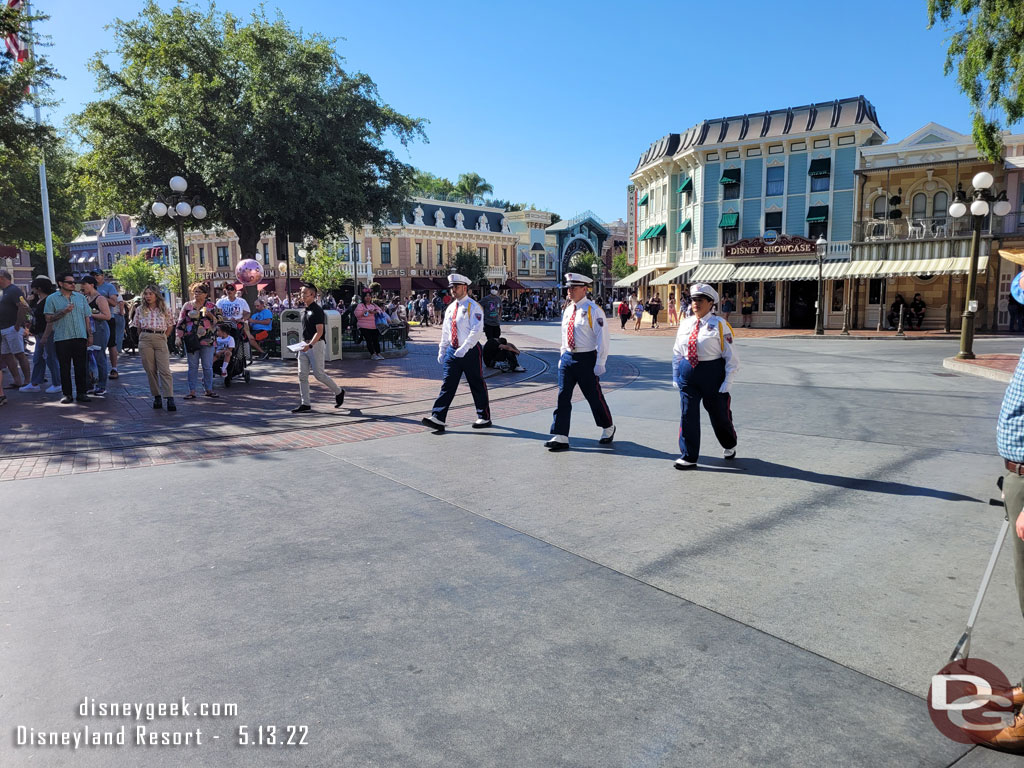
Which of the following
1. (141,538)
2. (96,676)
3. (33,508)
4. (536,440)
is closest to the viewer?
(96,676)

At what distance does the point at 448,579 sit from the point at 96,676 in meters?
1.67

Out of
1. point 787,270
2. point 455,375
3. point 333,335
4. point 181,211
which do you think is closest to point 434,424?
point 455,375

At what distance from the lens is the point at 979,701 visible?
2.55 m

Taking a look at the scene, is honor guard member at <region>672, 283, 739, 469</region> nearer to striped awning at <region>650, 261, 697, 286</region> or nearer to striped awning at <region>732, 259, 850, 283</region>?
striped awning at <region>732, 259, 850, 283</region>

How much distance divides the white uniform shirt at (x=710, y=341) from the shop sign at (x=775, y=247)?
1169 inches

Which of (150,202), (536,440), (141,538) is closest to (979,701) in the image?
(141,538)

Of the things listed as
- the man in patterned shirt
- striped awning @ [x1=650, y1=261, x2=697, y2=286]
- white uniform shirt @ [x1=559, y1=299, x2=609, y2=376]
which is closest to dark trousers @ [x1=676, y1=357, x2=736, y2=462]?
white uniform shirt @ [x1=559, y1=299, x2=609, y2=376]

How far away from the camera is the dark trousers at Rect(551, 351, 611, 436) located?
6.98 meters

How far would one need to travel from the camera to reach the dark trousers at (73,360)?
9484 millimetres

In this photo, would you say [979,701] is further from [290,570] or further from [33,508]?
[33,508]

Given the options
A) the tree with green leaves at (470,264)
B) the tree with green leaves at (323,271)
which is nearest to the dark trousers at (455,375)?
the tree with green leaves at (323,271)

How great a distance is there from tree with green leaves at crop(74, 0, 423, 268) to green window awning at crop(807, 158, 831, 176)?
22.3m

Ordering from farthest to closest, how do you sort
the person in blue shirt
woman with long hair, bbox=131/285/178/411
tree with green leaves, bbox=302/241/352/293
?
1. tree with green leaves, bbox=302/241/352/293
2. the person in blue shirt
3. woman with long hair, bbox=131/285/178/411

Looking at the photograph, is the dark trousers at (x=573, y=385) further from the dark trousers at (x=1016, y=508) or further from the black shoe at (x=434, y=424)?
the dark trousers at (x=1016, y=508)
